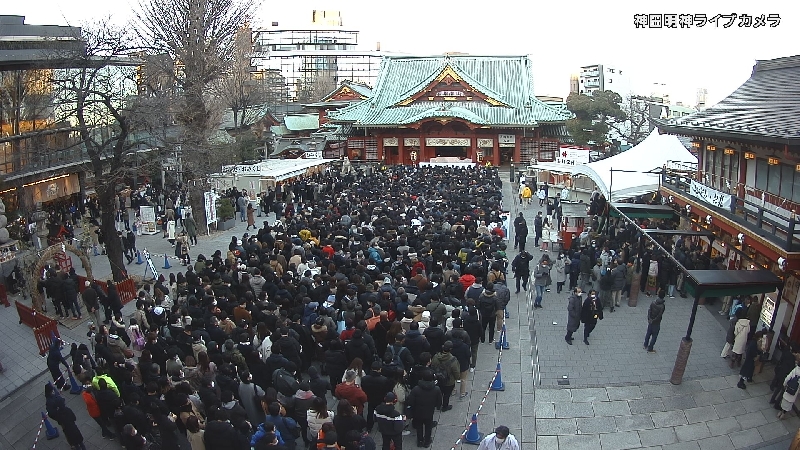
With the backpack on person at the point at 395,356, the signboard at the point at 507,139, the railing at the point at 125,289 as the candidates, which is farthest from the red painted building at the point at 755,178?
the signboard at the point at 507,139

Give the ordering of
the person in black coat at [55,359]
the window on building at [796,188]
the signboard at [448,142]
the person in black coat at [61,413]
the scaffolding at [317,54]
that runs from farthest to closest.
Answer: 1. the scaffolding at [317,54]
2. the signboard at [448,142]
3. the window on building at [796,188]
4. the person in black coat at [55,359]
5. the person in black coat at [61,413]

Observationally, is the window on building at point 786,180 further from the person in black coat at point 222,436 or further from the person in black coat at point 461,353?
the person in black coat at point 222,436

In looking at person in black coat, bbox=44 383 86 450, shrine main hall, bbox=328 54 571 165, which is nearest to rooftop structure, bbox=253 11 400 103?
shrine main hall, bbox=328 54 571 165

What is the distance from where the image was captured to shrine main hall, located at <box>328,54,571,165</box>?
126 feet

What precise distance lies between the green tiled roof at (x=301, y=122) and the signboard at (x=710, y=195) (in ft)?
127

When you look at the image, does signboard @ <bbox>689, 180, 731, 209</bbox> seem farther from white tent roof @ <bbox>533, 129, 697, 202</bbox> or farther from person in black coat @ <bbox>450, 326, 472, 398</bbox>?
person in black coat @ <bbox>450, 326, 472, 398</bbox>

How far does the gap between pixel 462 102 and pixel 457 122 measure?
2306 mm

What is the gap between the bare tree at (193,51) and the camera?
21188 millimetres

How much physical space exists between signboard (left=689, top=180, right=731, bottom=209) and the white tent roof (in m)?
2.93

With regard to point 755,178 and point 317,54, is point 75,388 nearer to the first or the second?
point 755,178

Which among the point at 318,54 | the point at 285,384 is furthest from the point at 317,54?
the point at 285,384

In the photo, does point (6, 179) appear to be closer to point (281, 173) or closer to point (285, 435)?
point (281, 173)

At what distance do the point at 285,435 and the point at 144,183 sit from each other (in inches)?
1129

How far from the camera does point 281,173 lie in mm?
28234
